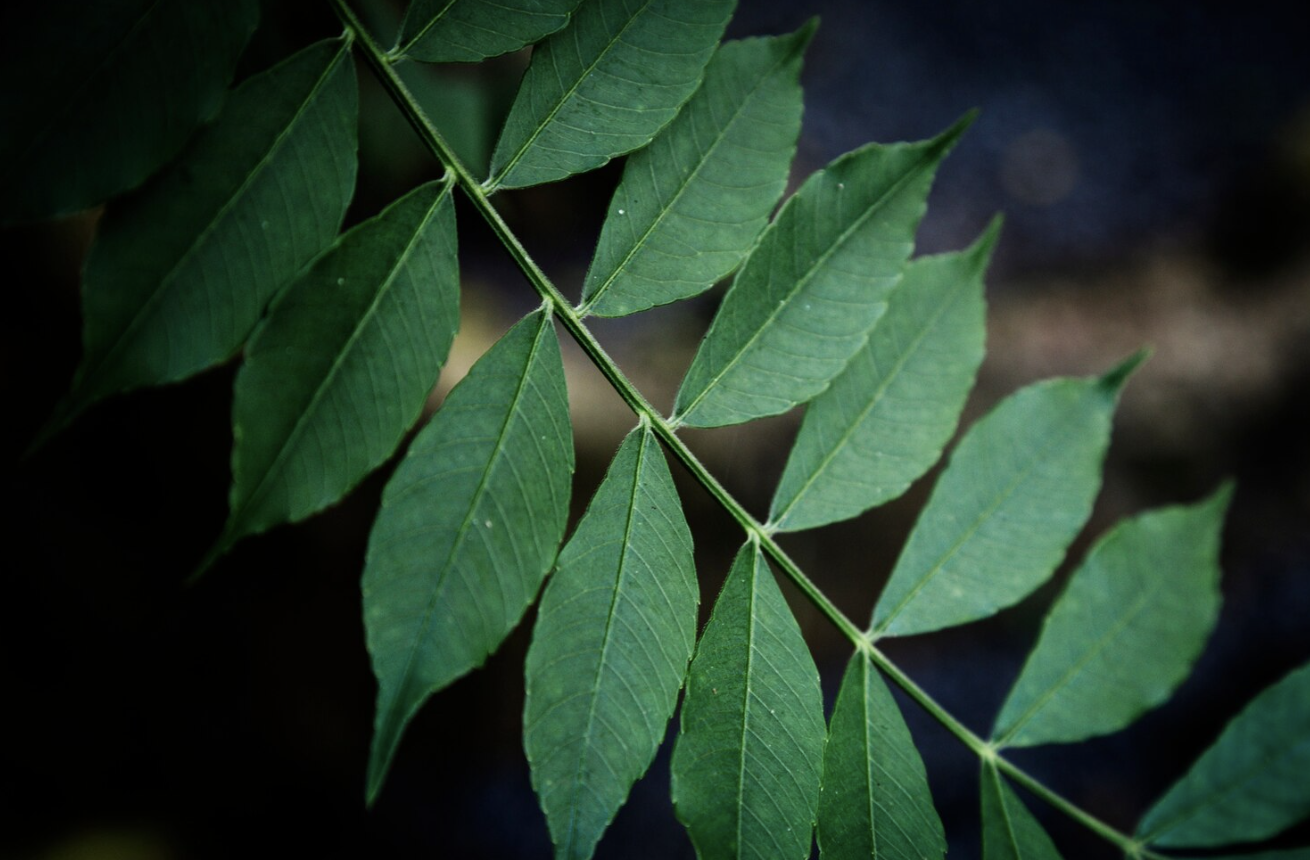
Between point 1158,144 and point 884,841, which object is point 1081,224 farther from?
point 884,841

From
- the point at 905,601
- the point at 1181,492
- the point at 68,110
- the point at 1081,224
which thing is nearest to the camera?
the point at 68,110

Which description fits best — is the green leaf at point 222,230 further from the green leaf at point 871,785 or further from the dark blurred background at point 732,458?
the green leaf at point 871,785

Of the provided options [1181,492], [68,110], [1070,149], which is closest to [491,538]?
[68,110]

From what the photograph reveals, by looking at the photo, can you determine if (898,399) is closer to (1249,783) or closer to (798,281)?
(798,281)

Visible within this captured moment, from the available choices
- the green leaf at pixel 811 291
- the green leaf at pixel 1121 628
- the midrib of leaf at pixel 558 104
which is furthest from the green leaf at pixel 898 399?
the midrib of leaf at pixel 558 104

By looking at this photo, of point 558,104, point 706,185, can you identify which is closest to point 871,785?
point 706,185

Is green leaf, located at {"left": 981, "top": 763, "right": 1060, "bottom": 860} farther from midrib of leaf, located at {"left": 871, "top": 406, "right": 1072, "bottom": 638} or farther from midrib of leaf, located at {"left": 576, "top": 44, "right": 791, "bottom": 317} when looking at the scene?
midrib of leaf, located at {"left": 576, "top": 44, "right": 791, "bottom": 317}
